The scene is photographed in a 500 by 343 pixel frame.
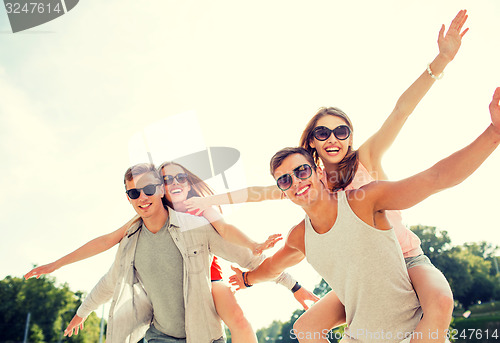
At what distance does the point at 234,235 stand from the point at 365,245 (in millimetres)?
1941

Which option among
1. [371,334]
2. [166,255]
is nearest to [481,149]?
[371,334]

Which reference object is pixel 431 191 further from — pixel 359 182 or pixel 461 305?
pixel 461 305

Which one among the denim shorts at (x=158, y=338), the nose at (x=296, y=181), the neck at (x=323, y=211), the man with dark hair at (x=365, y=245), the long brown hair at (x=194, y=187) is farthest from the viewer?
the long brown hair at (x=194, y=187)

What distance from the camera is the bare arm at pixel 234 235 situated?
4.53 metres

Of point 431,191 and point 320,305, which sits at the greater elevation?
point 431,191

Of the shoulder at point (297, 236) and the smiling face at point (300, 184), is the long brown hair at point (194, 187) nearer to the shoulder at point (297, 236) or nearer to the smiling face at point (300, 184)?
the shoulder at point (297, 236)

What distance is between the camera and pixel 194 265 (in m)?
4.84

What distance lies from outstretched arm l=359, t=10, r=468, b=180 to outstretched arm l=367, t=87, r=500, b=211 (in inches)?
48.7

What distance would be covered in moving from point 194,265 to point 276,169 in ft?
5.68

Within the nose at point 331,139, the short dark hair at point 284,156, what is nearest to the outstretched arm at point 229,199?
the short dark hair at point 284,156

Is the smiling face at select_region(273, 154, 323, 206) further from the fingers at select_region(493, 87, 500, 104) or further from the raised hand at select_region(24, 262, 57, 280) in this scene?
the raised hand at select_region(24, 262, 57, 280)

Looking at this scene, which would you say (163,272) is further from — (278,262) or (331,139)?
(331,139)

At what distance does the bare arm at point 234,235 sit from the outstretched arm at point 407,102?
1.36 m

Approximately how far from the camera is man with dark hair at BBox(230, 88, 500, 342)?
3.21 metres
